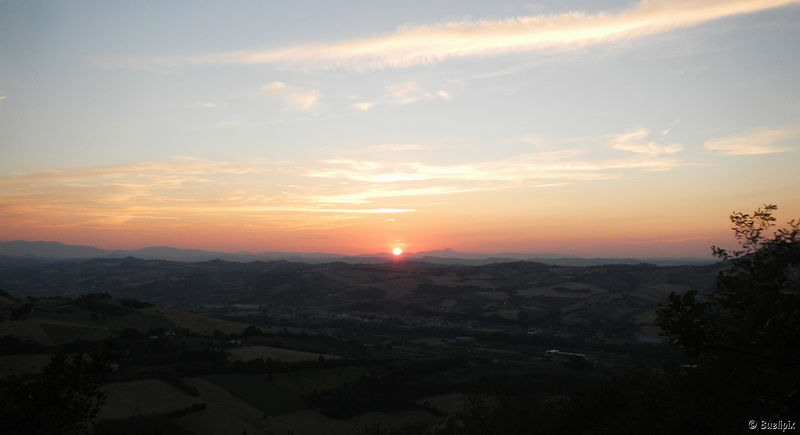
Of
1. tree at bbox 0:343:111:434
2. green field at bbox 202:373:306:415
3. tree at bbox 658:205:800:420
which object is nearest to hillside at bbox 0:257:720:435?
green field at bbox 202:373:306:415

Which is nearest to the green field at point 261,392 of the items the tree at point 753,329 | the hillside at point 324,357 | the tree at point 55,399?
the hillside at point 324,357

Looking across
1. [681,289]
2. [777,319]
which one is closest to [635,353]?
[681,289]

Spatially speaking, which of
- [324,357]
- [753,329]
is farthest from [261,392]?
[753,329]

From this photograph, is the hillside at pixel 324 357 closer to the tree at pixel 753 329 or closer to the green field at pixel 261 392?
the green field at pixel 261 392

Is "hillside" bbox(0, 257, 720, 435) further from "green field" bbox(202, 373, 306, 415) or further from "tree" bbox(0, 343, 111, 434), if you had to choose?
"tree" bbox(0, 343, 111, 434)

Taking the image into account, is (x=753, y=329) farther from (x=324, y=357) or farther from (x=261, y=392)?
(x=324, y=357)
